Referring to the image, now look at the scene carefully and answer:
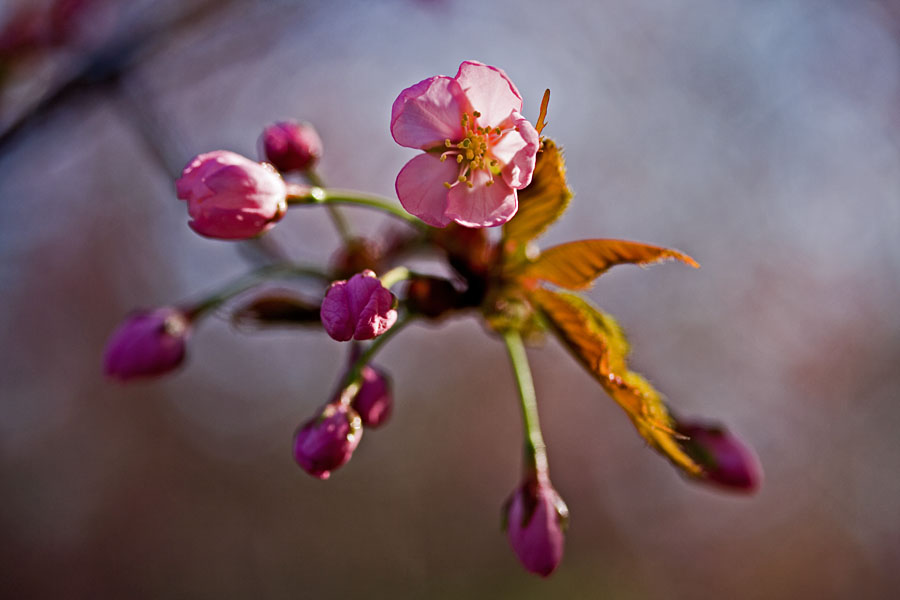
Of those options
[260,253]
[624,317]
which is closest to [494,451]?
[624,317]

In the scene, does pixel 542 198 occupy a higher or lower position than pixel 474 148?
lower

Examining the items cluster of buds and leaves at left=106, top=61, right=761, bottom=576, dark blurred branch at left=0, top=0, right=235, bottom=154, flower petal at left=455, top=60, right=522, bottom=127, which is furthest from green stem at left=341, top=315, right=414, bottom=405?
dark blurred branch at left=0, top=0, right=235, bottom=154

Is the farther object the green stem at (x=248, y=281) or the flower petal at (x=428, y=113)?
the green stem at (x=248, y=281)

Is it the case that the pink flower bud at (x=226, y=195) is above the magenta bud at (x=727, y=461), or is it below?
above

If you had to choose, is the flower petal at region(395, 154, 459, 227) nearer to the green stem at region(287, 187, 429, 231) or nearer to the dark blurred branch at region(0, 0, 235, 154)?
the green stem at region(287, 187, 429, 231)

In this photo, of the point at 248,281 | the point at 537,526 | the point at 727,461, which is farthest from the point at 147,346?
the point at 727,461

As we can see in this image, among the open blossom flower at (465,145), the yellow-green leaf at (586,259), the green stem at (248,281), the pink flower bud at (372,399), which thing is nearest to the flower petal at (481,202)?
the open blossom flower at (465,145)

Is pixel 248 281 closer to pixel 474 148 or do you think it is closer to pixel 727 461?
pixel 474 148

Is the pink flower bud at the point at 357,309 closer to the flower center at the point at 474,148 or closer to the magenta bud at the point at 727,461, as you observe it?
the flower center at the point at 474,148
